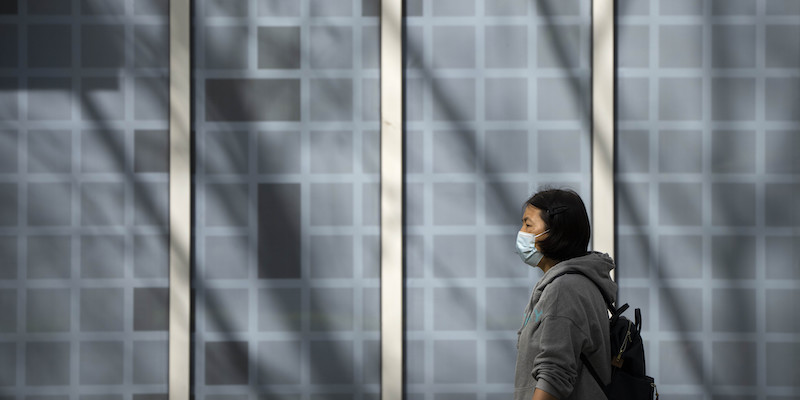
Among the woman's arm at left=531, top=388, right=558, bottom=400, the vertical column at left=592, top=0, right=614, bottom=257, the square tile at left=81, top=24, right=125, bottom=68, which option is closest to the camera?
the woman's arm at left=531, top=388, right=558, bottom=400

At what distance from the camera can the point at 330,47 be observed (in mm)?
5020

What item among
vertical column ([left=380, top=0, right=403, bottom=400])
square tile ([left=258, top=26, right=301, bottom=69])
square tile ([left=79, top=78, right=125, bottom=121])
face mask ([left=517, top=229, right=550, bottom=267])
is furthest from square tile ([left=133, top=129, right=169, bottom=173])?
face mask ([left=517, top=229, right=550, bottom=267])

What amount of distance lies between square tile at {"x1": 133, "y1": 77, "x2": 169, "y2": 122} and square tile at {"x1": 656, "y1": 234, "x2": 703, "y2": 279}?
12.0 feet

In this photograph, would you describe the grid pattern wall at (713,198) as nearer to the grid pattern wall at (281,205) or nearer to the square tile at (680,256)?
the square tile at (680,256)

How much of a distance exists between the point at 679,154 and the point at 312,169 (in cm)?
259

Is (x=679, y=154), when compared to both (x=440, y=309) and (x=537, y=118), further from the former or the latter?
(x=440, y=309)

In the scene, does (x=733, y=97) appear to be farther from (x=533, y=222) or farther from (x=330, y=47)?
(x=533, y=222)

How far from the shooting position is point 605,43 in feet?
16.3

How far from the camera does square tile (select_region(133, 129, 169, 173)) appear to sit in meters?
5.03

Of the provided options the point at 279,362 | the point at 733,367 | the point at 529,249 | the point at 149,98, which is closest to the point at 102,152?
the point at 149,98

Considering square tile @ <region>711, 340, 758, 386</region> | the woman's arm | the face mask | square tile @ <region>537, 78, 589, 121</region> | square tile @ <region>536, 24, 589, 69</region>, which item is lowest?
square tile @ <region>711, 340, 758, 386</region>

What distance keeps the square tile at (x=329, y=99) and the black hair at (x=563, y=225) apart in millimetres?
2592

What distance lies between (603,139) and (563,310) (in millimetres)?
2740

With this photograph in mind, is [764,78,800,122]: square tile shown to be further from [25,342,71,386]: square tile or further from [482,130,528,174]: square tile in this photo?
[25,342,71,386]: square tile
